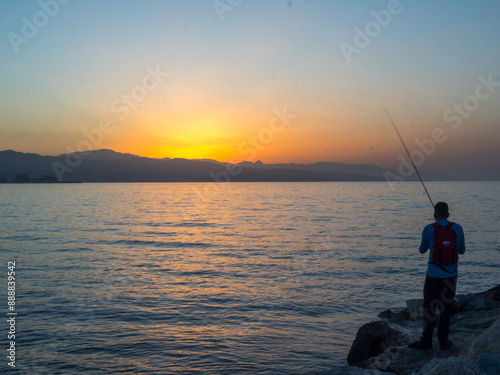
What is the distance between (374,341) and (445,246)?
9.51 ft

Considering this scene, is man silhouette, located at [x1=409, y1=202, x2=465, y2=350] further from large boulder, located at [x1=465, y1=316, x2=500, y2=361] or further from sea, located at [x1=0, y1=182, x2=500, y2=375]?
sea, located at [x1=0, y1=182, x2=500, y2=375]

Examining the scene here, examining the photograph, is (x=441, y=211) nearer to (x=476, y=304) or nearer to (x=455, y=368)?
(x=455, y=368)

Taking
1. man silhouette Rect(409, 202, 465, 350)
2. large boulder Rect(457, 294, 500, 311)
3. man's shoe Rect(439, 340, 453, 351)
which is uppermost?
man silhouette Rect(409, 202, 465, 350)

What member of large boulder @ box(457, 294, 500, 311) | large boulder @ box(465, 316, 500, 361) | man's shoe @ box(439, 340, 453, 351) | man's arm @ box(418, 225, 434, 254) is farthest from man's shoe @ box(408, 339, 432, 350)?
large boulder @ box(457, 294, 500, 311)

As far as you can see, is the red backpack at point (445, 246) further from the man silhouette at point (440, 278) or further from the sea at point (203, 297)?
the sea at point (203, 297)

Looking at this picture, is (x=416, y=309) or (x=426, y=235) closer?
(x=426, y=235)

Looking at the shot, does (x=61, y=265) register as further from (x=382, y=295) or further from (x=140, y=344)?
(x=382, y=295)

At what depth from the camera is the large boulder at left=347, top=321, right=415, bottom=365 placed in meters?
8.05

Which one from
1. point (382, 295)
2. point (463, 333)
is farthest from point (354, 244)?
point (463, 333)

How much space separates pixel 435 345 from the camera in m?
7.30

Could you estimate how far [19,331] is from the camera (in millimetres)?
9797

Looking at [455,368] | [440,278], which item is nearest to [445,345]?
[440,278]

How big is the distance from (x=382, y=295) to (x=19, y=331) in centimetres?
1092

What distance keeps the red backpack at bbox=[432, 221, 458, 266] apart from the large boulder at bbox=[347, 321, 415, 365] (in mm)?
2365
